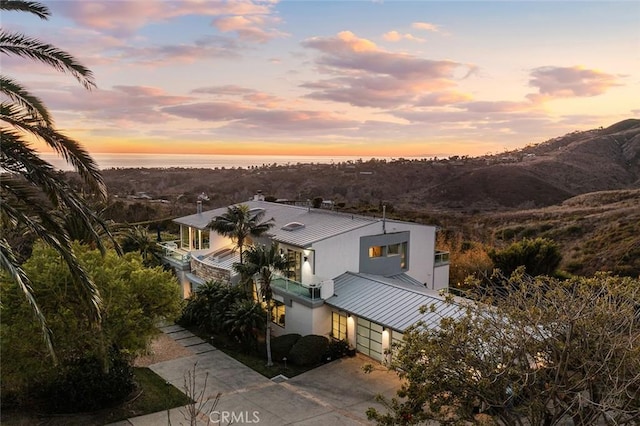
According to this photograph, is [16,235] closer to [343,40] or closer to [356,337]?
[356,337]

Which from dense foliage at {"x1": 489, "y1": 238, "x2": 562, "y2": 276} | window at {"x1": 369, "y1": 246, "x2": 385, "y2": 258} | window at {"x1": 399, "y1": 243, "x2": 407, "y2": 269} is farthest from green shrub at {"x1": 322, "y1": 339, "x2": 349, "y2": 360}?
dense foliage at {"x1": 489, "y1": 238, "x2": 562, "y2": 276}

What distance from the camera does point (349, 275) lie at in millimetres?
24406

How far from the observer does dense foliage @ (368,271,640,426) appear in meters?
9.04

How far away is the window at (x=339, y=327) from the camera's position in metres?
22.4

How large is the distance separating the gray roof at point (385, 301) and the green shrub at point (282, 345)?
236 centimetres

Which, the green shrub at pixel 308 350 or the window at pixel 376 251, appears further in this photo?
the window at pixel 376 251

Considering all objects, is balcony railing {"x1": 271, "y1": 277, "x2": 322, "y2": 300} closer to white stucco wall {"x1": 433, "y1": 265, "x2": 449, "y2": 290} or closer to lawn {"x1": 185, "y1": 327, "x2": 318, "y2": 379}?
lawn {"x1": 185, "y1": 327, "x2": 318, "y2": 379}

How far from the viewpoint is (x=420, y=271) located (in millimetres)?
27828

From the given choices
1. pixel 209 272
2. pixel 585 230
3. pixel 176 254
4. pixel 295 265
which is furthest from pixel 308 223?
pixel 585 230

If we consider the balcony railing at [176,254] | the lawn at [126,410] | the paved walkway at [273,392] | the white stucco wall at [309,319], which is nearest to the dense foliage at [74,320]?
the lawn at [126,410]

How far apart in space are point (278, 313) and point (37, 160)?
16.7 metres

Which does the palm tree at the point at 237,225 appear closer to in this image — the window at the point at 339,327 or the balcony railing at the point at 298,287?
the balcony railing at the point at 298,287

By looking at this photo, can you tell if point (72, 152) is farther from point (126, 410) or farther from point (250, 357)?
point (250, 357)

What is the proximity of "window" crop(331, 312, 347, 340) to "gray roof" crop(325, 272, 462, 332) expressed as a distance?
0.95 meters
